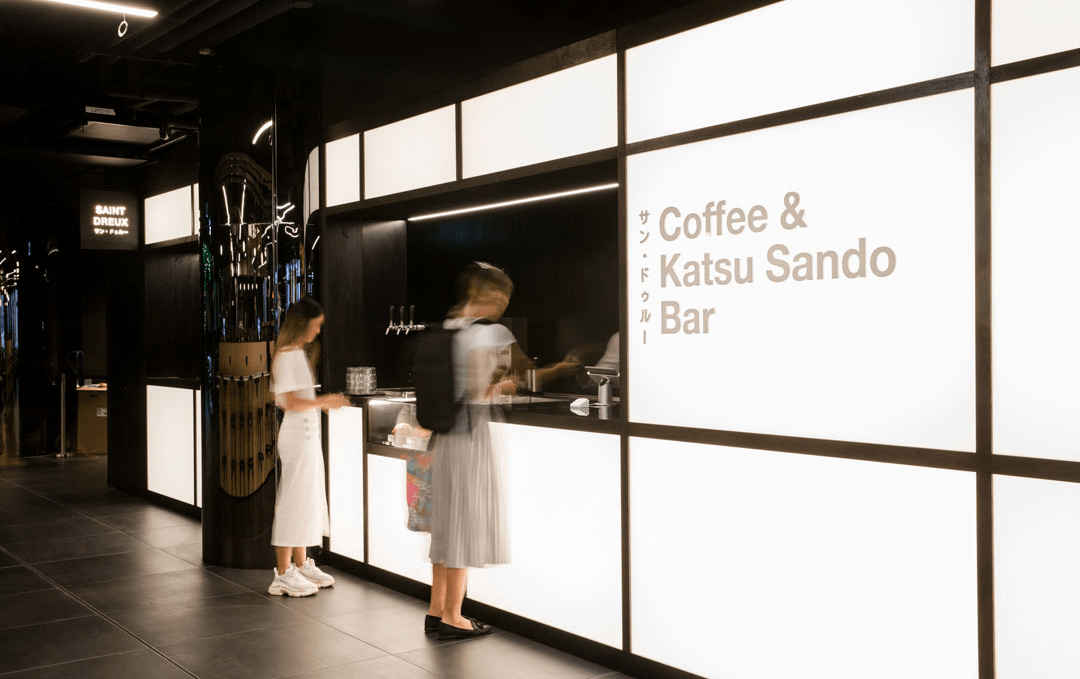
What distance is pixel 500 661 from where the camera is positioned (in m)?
4.20

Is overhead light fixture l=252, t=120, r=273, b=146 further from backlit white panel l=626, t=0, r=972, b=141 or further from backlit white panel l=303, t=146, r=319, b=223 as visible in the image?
backlit white panel l=626, t=0, r=972, b=141

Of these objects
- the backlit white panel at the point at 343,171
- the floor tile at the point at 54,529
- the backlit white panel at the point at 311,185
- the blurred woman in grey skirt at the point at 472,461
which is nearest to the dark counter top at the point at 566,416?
the blurred woman in grey skirt at the point at 472,461

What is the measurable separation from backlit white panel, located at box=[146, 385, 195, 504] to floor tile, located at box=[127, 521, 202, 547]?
20.3 inches

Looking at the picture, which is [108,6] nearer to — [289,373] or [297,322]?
[297,322]

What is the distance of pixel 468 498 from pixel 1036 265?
264cm

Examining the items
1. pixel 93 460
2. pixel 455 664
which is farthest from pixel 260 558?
pixel 93 460

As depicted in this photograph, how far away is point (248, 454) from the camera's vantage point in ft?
19.9

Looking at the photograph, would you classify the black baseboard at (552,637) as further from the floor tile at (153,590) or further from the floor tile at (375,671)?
the floor tile at (153,590)

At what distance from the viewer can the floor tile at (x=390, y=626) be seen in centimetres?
446

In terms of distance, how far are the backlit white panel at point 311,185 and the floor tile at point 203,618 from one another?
252 centimetres

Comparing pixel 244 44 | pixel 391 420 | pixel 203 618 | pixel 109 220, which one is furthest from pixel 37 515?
pixel 244 44

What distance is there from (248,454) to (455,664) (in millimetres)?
2571

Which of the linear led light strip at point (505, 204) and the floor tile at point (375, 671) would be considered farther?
the linear led light strip at point (505, 204)

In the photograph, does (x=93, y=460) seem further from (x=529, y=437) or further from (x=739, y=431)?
(x=739, y=431)
